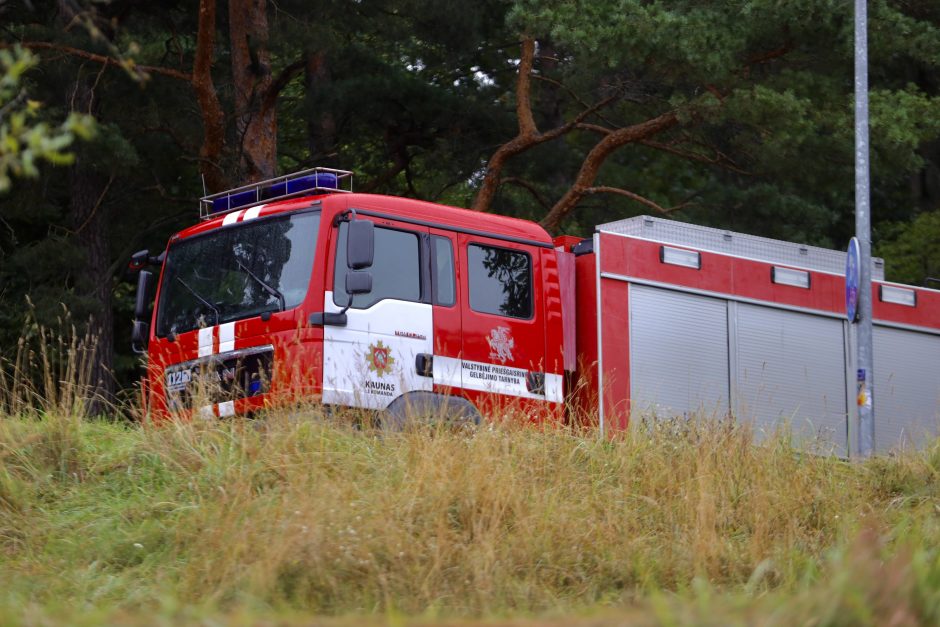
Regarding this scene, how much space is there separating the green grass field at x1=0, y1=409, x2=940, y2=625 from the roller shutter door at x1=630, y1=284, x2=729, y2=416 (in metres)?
2.25

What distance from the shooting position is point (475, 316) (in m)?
10.6

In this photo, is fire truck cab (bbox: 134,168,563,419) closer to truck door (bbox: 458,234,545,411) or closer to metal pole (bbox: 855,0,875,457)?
truck door (bbox: 458,234,545,411)

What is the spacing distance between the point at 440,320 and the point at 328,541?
374 cm

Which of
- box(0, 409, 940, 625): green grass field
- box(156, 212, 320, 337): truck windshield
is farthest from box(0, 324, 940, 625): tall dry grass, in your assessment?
box(156, 212, 320, 337): truck windshield

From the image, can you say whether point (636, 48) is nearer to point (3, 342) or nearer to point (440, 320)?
point (440, 320)

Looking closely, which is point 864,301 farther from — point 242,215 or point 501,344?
point 242,215

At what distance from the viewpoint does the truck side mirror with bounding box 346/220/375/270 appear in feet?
31.2

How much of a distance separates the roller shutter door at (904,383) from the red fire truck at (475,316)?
1.05ft

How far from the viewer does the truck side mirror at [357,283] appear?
9.59 meters

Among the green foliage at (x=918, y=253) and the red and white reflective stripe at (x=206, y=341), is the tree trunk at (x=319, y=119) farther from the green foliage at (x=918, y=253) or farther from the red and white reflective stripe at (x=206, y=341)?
the red and white reflective stripe at (x=206, y=341)

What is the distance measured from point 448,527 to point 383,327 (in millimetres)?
2813

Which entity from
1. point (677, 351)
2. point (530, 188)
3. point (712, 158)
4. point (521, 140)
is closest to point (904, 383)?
point (677, 351)

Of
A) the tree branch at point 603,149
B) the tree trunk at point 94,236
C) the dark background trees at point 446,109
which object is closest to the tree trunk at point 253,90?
the dark background trees at point 446,109

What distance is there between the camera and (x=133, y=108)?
19922mm
